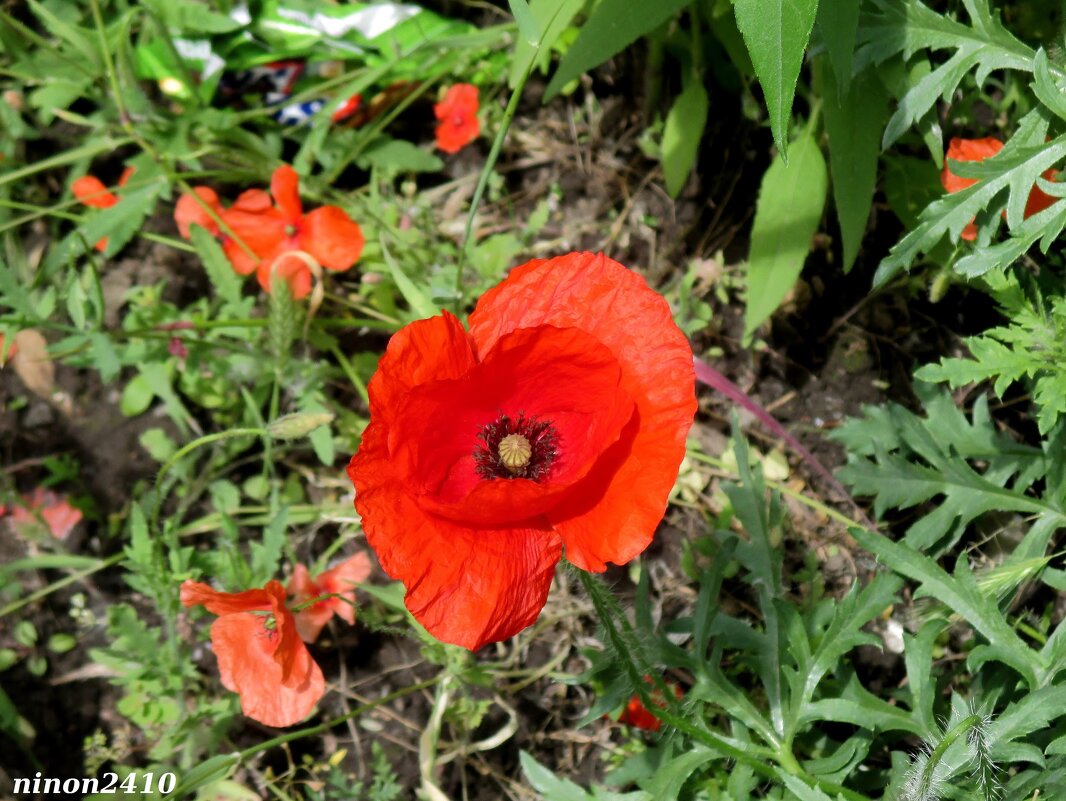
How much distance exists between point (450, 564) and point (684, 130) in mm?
1558

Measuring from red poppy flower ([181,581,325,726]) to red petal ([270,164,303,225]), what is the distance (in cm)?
113

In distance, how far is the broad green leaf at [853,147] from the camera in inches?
80.8

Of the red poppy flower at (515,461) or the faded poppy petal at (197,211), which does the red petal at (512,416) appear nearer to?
the red poppy flower at (515,461)

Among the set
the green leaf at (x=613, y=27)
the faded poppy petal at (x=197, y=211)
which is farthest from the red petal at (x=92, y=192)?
the green leaf at (x=613, y=27)

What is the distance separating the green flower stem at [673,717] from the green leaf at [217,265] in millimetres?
1440

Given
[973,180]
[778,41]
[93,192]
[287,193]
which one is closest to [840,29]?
[778,41]

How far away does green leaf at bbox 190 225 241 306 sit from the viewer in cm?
264

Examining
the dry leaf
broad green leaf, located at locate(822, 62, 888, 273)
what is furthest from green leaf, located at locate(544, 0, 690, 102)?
the dry leaf

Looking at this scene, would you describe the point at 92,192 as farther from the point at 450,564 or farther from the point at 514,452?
the point at 450,564

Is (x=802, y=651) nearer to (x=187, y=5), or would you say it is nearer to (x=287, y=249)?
(x=287, y=249)

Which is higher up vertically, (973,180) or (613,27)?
(613,27)

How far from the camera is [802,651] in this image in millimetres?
1981

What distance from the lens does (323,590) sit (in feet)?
8.13

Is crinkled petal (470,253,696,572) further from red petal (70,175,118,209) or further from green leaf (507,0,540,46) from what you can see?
red petal (70,175,118,209)
